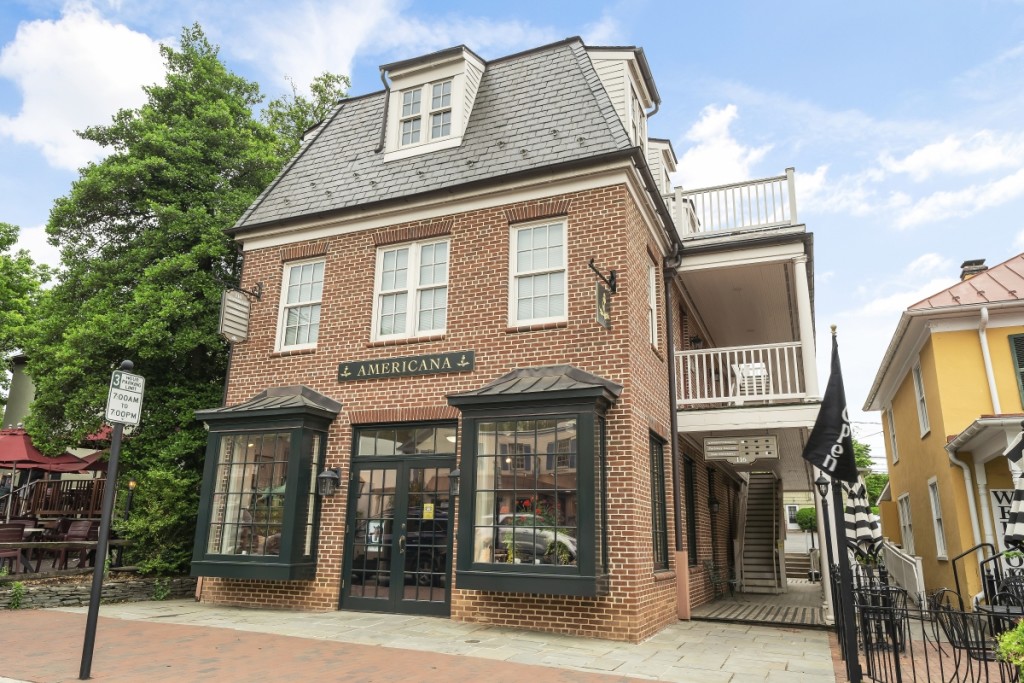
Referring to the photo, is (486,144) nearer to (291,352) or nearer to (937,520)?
(291,352)

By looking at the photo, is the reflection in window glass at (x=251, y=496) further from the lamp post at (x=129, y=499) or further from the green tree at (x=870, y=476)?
the green tree at (x=870, y=476)

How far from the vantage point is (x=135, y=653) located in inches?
278

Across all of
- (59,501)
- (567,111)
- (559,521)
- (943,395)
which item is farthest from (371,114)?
(943,395)

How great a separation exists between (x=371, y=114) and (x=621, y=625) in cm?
1040

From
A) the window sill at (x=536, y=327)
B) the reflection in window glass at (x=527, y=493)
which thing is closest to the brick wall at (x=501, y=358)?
the window sill at (x=536, y=327)

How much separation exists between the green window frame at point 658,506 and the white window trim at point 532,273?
242 centimetres

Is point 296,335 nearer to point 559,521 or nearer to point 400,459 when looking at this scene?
point 400,459

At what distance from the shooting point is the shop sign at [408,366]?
1014cm

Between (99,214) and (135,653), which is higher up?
(99,214)

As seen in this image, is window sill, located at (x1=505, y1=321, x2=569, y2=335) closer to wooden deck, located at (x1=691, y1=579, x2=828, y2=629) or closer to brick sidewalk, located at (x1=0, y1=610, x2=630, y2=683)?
brick sidewalk, located at (x1=0, y1=610, x2=630, y2=683)

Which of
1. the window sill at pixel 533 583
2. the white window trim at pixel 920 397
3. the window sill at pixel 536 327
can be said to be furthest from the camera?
the white window trim at pixel 920 397

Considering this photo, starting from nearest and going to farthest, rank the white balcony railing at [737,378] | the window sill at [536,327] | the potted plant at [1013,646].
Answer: the potted plant at [1013,646], the window sill at [536,327], the white balcony railing at [737,378]

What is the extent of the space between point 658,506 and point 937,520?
21.7ft

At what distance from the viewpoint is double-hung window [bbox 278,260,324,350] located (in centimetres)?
1172
